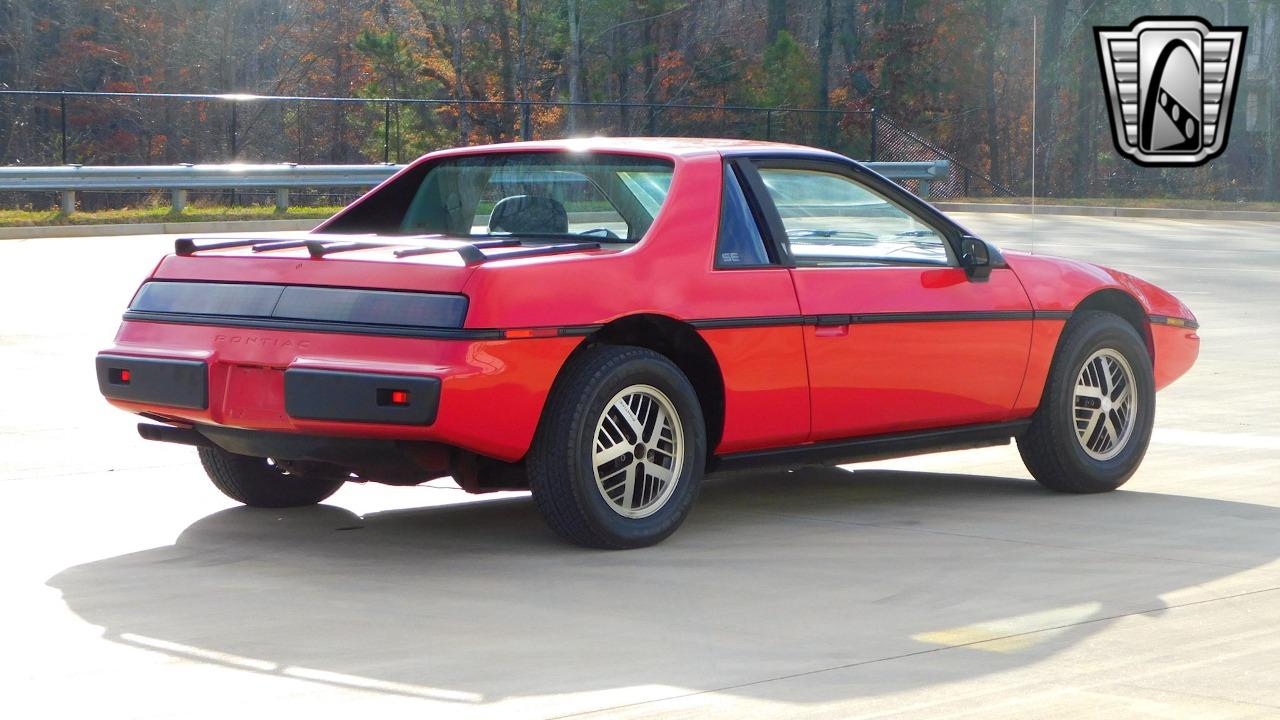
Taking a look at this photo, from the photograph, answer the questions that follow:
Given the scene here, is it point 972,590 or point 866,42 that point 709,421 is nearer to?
point 972,590

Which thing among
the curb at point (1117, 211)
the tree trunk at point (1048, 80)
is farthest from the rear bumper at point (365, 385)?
the tree trunk at point (1048, 80)

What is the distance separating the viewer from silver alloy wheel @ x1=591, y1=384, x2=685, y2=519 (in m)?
6.30

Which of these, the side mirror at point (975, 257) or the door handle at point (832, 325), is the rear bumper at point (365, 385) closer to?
the door handle at point (832, 325)

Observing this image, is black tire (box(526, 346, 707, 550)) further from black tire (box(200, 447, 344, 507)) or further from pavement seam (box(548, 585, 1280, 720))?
pavement seam (box(548, 585, 1280, 720))

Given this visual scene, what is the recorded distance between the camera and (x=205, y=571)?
6.10 meters

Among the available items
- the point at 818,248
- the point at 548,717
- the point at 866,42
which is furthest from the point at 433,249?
the point at 866,42

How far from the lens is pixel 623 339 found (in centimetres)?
655

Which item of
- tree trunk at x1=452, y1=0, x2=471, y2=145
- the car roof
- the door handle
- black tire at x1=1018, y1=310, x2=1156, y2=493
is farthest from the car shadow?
tree trunk at x1=452, y1=0, x2=471, y2=145

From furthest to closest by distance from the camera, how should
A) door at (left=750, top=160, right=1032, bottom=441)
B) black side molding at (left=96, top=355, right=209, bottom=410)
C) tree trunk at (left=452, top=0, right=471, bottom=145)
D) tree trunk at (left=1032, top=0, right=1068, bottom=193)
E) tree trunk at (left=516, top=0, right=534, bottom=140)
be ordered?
tree trunk at (left=1032, top=0, right=1068, bottom=193) → tree trunk at (left=516, top=0, right=534, bottom=140) → tree trunk at (left=452, top=0, right=471, bottom=145) → door at (left=750, top=160, right=1032, bottom=441) → black side molding at (left=96, top=355, right=209, bottom=410)

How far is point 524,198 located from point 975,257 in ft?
5.92

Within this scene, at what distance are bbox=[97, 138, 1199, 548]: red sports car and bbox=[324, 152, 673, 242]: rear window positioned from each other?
1cm

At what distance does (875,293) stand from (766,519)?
95cm

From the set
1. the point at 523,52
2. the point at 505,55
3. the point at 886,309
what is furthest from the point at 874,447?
the point at 505,55

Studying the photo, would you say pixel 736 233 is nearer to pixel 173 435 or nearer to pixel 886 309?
pixel 886 309
